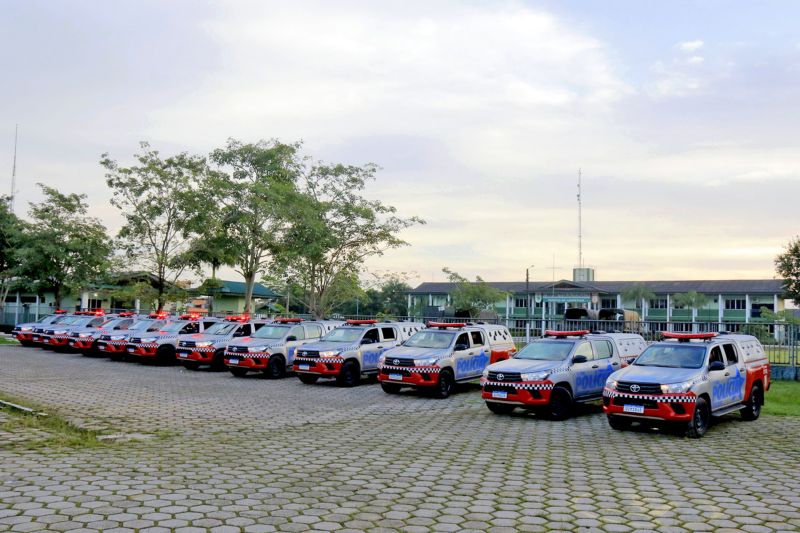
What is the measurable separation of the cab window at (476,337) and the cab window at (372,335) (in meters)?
3.17

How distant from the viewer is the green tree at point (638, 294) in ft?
234

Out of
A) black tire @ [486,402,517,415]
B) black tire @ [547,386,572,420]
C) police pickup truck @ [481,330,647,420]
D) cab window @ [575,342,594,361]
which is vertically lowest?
black tire @ [486,402,517,415]

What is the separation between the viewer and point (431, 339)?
58.1ft

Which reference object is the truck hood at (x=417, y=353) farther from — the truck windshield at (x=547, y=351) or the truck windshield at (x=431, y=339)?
the truck windshield at (x=547, y=351)

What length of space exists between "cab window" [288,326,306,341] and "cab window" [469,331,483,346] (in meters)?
5.91

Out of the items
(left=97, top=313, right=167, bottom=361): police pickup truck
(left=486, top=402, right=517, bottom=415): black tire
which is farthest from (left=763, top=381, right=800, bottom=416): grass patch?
(left=97, top=313, right=167, bottom=361): police pickup truck

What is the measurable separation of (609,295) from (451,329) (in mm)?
63510

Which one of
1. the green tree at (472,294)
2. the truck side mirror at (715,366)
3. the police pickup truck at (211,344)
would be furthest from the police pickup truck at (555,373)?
the green tree at (472,294)

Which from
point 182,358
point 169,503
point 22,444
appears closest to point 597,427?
point 169,503

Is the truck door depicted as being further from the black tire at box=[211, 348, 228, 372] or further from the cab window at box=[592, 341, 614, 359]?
the black tire at box=[211, 348, 228, 372]

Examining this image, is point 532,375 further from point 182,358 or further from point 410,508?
point 182,358

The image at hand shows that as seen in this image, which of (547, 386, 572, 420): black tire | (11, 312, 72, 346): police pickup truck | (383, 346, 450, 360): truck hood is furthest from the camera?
(11, 312, 72, 346): police pickup truck

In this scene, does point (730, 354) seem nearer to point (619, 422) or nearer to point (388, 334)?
point (619, 422)

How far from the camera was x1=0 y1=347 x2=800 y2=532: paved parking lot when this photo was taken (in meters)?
6.48
